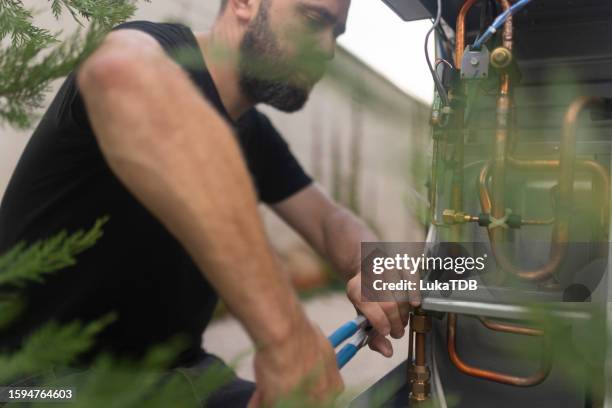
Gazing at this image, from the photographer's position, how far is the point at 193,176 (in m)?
0.36

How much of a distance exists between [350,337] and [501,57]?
44cm

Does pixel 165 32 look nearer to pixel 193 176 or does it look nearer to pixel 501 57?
pixel 193 176

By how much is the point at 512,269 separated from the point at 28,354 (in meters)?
0.70

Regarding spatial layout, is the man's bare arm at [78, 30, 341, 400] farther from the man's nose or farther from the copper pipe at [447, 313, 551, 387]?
the copper pipe at [447, 313, 551, 387]

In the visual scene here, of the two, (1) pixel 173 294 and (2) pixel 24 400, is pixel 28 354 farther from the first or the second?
(1) pixel 173 294

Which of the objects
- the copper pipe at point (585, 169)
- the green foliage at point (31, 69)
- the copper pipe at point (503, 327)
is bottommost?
the copper pipe at point (503, 327)

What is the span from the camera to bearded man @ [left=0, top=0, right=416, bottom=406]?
31 centimetres

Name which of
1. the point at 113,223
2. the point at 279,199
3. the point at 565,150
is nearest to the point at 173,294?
the point at 113,223

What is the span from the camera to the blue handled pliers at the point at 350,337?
1.99 feet

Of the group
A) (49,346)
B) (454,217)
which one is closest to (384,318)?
(454,217)

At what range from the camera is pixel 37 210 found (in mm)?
729

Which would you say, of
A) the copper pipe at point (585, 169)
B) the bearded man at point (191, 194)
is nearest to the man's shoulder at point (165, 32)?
the bearded man at point (191, 194)

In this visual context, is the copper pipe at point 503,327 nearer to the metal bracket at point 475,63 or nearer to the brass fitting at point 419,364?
the brass fitting at point 419,364

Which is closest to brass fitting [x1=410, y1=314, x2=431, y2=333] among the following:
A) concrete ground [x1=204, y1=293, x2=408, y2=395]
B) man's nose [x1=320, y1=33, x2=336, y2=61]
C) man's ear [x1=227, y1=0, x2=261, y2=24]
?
concrete ground [x1=204, y1=293, x2=408, y2=395]
